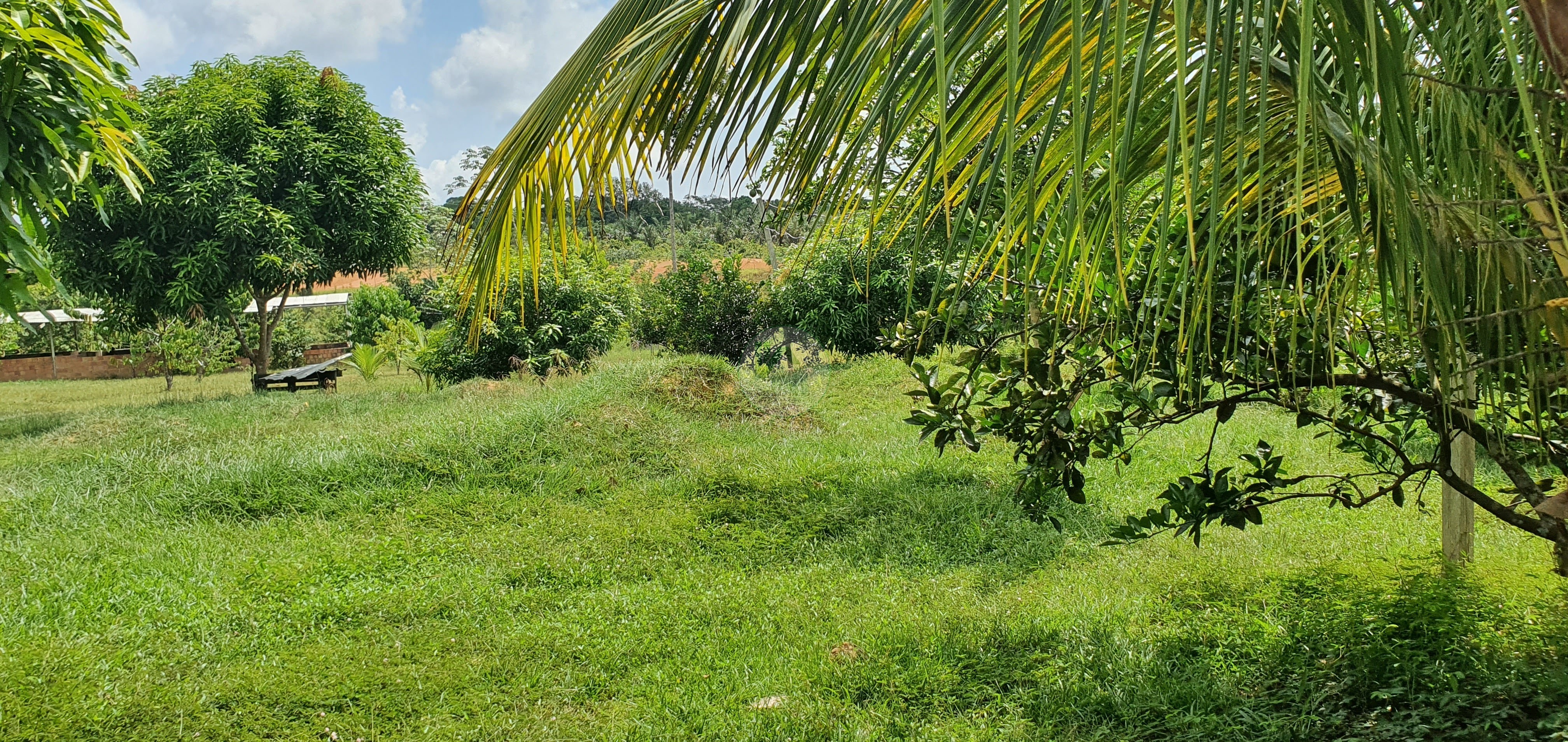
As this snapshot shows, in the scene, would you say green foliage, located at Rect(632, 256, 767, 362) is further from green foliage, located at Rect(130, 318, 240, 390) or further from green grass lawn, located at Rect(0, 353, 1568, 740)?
green foliage, located at Rect(130, 318, 240, 390)

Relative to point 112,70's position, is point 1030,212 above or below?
below

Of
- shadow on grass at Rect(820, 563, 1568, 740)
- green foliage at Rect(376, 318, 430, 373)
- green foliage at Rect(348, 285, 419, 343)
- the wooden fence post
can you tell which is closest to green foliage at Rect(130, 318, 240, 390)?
green foliage at Rect(348, 285, 419, 343)

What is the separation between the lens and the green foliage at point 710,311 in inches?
479

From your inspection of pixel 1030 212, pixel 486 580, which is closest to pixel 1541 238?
pixel 1030 212

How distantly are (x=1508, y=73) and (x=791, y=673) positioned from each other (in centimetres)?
259

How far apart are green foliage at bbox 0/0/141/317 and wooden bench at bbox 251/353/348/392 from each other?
10.0m

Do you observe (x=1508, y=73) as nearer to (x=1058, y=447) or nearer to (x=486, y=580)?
(x=1058, y=447)

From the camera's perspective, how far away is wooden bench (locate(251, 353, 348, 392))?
12047mm

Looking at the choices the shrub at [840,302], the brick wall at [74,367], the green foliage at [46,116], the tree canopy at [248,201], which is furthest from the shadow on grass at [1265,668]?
the brick wall at [74,367]

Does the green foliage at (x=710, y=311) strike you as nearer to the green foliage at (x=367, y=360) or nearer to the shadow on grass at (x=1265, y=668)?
the green foliage at (x=367, y=360)

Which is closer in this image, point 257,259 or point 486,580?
point 486,580

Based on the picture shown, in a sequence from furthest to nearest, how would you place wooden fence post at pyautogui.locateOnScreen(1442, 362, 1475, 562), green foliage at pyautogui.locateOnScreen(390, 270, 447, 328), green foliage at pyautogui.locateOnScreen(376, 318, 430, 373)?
green foliage at pyautogui.locateOnScreen(390, 270, 447, 328) < green foliage at pyautogui.locateOnScreen(376, 318, 430, 373) < wooden fence post at pyautogui.locateOnScreen(1442, 362, 1475, 562)

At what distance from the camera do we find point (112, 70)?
105 inches

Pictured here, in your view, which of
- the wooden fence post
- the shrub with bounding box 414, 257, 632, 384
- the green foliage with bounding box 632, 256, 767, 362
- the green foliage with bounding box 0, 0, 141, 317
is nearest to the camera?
the green foliage with bounding box 0, 0, 141, 317
